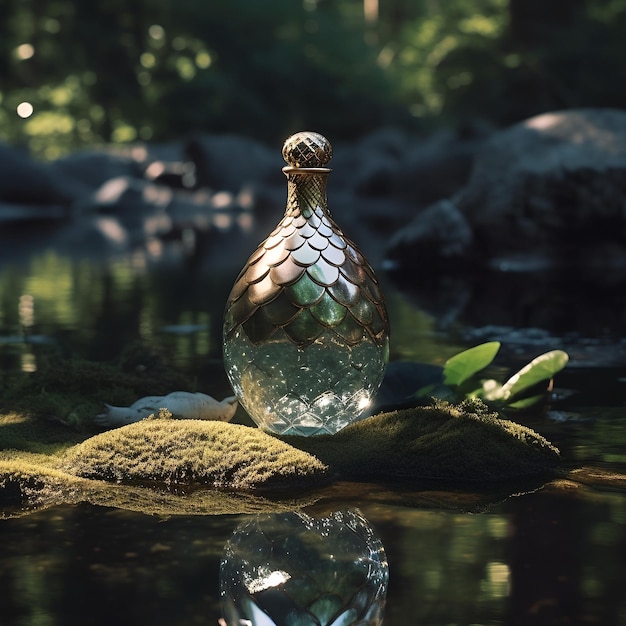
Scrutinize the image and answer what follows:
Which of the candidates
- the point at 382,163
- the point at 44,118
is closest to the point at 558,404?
the point at 382,163

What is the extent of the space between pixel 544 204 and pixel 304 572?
11.0 m

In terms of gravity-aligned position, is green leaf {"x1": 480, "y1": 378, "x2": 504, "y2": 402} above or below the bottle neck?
below

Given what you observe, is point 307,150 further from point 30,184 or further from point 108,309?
point 30,184

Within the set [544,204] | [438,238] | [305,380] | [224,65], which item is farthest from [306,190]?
[224,65]

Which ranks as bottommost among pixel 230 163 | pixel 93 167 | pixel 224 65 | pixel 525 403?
pixel 525 403

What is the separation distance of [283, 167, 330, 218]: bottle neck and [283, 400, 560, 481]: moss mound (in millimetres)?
921

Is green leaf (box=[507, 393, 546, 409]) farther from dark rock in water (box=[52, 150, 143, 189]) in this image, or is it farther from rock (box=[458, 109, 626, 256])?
dark rock in water (box=[52, 150, 143, 189])

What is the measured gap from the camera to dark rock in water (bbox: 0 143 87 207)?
27.8 metres

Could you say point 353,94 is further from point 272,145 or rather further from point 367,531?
point 367,531

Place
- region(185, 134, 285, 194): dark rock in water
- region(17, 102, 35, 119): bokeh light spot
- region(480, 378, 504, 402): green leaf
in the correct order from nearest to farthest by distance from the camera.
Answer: region(480, 378, 504, 402): green leaf
region(17, 102, 35, 119): bokeh light spot
region(185, 134, 285, 194): dark rock in water

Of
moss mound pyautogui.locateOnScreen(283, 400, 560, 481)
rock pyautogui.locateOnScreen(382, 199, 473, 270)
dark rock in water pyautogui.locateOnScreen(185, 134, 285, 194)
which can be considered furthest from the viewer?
dark rock in water pyautogui.locateOnScreen(185, 134, 285, 194)

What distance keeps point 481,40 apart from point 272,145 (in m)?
7.18

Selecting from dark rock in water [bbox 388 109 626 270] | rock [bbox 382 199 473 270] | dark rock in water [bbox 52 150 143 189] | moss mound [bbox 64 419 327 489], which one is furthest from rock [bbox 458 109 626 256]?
dark rock in water [bbox 52 150 143 189]

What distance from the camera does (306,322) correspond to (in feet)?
17.3
